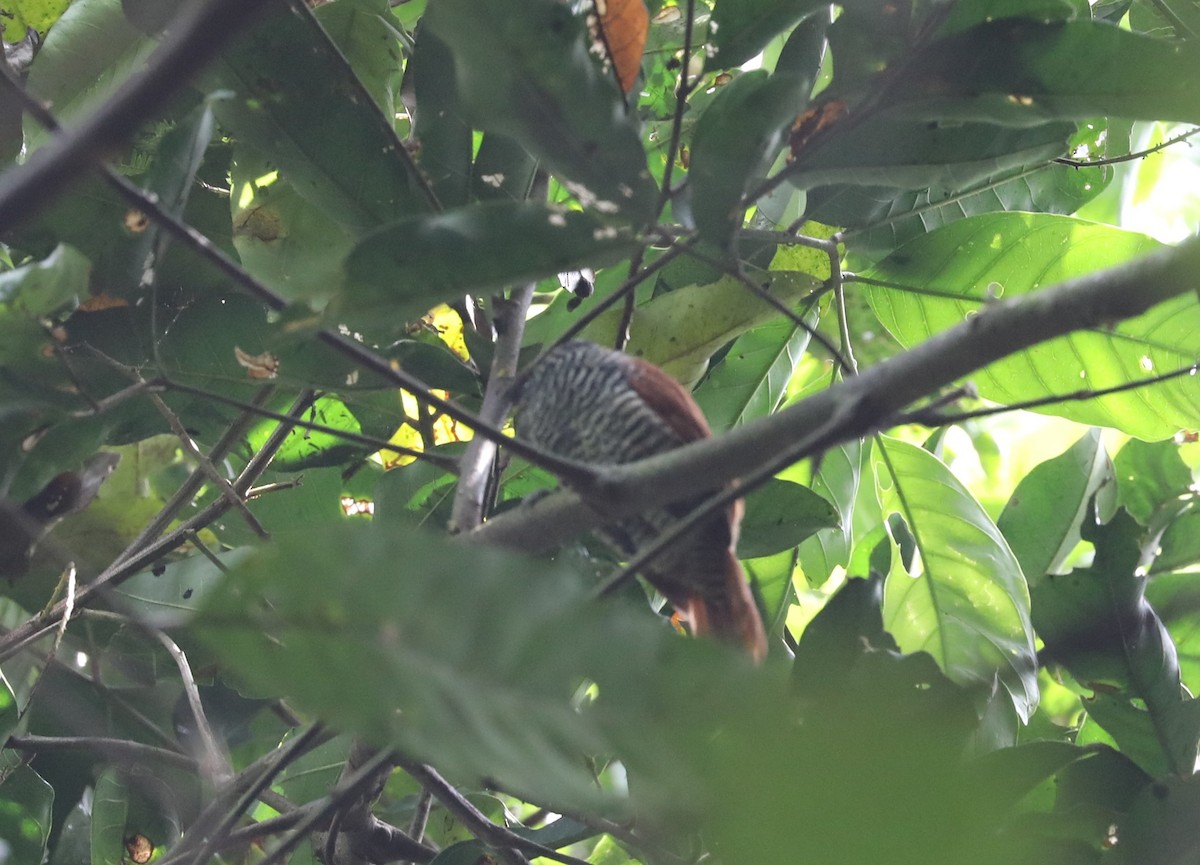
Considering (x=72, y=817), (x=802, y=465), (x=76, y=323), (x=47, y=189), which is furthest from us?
(x=72, y=817)

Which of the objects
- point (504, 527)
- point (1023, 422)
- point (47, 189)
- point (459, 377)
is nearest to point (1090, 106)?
point (504, 527)

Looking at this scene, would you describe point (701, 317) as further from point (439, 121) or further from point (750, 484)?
point (750, 484)

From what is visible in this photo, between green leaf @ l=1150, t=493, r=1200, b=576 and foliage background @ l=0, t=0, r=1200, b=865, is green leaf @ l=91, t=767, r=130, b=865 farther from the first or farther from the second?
green leaf @ l=1150, t=493, r=1200, b=576

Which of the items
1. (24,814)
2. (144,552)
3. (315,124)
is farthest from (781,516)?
(24,814)

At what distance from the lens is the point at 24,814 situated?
91.4 inches

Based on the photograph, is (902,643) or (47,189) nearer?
(47,189)

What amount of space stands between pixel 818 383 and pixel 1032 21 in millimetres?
1288

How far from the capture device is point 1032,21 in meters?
1.55

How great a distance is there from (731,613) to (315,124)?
4.17 feet

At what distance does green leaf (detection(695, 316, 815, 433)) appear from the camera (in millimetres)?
2639

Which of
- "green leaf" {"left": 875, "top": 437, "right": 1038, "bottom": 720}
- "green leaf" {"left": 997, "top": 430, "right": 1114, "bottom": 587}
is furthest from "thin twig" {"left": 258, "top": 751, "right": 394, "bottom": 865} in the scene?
"green leaf" {"left": 997, "top": 430, "right": 1114, "bottom": 587}

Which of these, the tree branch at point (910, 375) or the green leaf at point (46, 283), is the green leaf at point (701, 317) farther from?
the green leaf at point (46, 283)

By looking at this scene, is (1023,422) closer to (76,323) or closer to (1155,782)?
(1155,782)

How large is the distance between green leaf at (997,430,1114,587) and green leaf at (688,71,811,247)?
1692 mm
